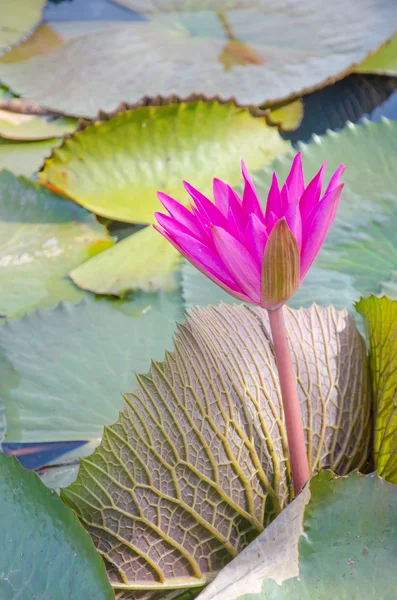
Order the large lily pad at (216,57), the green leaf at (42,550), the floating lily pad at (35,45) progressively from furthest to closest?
the floating lily pad at (35,45), the large lily pad at (216,57), the green leaf at (42,550)

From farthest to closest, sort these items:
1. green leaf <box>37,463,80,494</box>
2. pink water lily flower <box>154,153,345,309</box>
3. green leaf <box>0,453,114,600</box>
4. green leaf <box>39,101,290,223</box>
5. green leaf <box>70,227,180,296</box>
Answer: green leaf <box>39,101,290,223</box>, green leaf <box>70,227,180,296</box>, green leaf <box>37,463,80,494</box>, green leaf <box>0,453,114,600</box>, pink water lily flower <box>154,153,345,309</box>

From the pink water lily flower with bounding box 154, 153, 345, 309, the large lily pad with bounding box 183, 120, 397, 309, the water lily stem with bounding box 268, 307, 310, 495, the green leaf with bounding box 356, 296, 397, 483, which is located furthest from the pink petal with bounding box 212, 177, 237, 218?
the large lily pad with bounding box 183, 120, 397, 309

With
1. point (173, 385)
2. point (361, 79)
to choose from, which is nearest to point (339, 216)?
point (173, 385)

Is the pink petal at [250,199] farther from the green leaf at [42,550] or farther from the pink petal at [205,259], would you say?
the green leaf at [42,550]

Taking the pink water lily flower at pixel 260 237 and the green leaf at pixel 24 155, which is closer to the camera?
the pink water lily flower at pixel 260 237

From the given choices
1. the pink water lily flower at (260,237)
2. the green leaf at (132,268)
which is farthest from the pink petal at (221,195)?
the green leaf at (132,268)

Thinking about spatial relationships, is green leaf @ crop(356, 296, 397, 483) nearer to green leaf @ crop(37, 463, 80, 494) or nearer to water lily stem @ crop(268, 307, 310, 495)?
water lily stem @ crop(268, 307, 310, 495)
